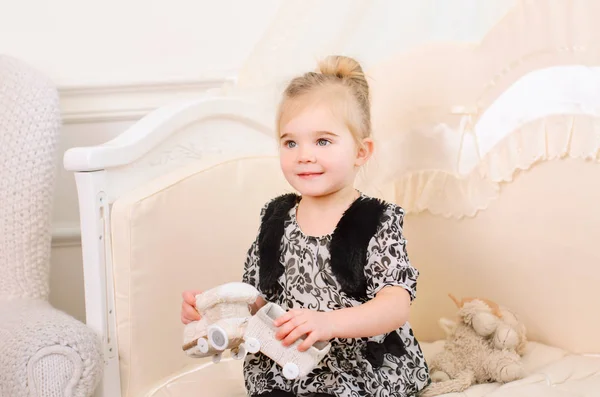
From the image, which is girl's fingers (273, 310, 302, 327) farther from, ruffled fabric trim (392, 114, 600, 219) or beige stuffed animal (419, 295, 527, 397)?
ruffled fabric trim (392, 114, 600, 219)

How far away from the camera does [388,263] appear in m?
1.14

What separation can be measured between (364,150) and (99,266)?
472mm

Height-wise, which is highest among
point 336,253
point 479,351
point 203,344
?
point 336,253

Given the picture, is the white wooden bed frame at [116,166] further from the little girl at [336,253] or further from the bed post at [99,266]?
the little girl at [336,253]

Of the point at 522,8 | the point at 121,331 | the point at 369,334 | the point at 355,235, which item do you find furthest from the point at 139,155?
the point at 522,8

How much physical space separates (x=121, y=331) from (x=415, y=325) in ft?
2.41

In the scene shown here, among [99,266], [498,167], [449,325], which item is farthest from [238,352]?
[498,167]

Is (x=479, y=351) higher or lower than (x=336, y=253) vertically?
lower

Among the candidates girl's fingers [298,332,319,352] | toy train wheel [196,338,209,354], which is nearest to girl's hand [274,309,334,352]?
girl's fingers [298,332,319,352]

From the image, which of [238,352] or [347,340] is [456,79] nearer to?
[347,340]

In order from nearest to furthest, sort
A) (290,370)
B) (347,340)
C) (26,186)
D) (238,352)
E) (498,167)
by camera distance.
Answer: (290,370) → (238,352) → (347,340) → (26,186) → (498,167)

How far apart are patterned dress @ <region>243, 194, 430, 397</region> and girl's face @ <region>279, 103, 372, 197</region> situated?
9 cm

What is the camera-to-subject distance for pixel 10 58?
5.28ft

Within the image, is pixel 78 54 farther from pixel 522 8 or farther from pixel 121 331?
pixel 522 8
